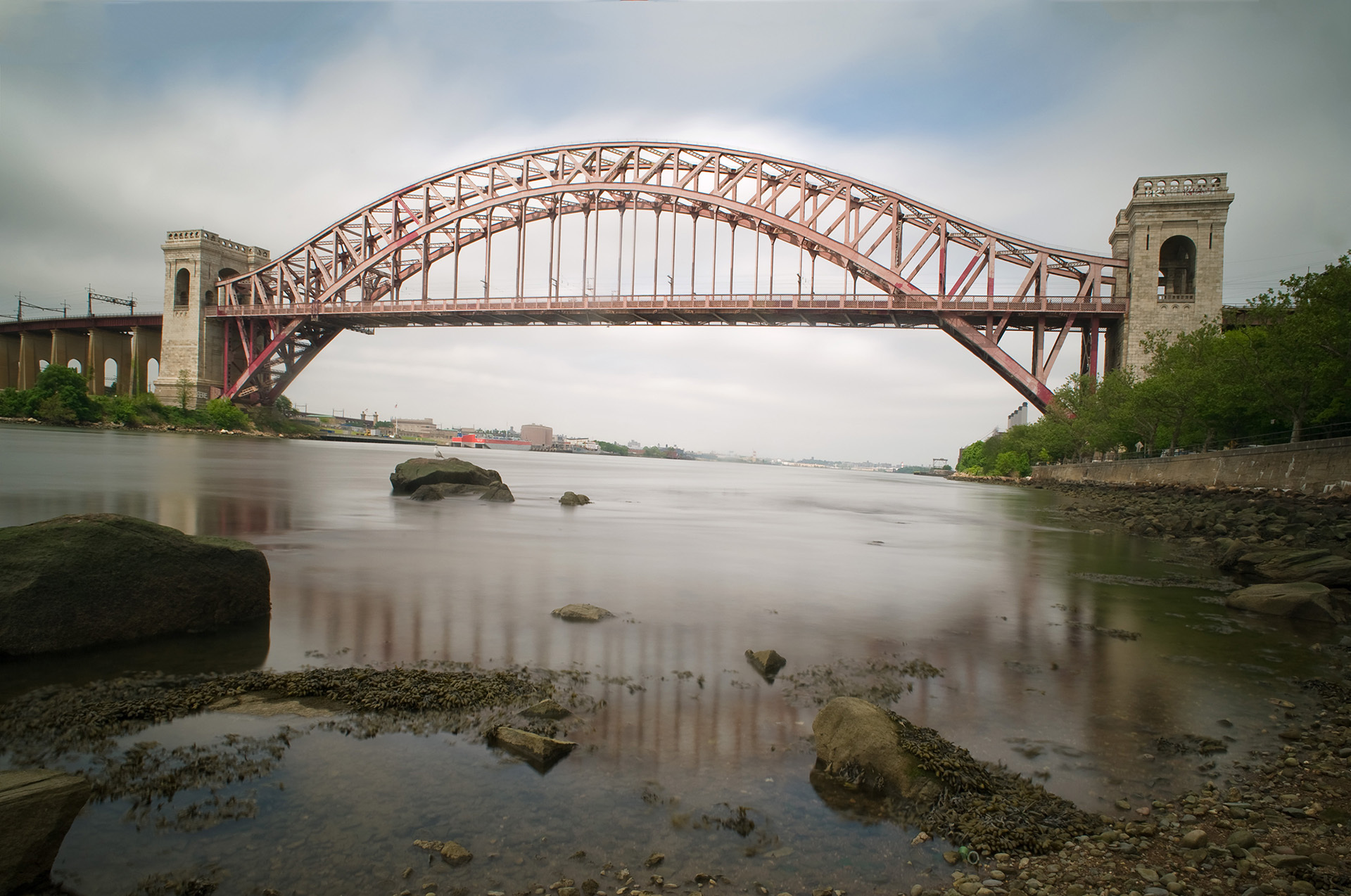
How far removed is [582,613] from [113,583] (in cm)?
373

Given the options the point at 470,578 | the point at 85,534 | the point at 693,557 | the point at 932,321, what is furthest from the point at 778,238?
the point at 85,534

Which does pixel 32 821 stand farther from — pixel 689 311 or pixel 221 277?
pixel 221 277

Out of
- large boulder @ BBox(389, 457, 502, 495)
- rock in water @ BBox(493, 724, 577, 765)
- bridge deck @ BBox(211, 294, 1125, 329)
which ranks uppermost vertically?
bridge deck @ BBox(211, 294, 1125, 329)

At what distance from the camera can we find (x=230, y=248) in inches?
2655

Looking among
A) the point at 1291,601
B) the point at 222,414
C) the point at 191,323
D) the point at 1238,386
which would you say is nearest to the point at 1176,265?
the point at 1238,386

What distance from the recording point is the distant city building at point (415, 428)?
173 m

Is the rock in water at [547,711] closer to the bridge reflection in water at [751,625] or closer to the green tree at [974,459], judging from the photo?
the bridge reflection in water at [751,625]

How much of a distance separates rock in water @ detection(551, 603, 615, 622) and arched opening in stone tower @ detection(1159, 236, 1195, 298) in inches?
1838

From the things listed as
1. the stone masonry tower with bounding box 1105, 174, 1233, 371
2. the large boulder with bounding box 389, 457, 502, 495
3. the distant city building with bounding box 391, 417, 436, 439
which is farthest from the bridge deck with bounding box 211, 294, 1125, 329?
the distant city building with bounding box 391, 417, 436, 439

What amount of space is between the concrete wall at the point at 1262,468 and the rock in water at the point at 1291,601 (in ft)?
49.2

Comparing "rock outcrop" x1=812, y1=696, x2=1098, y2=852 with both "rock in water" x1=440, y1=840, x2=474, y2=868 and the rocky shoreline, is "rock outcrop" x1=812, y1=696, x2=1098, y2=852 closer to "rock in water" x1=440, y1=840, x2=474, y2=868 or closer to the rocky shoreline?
the rocky shoreline

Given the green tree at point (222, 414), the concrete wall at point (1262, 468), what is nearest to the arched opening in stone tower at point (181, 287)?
the green tree at point (222, 414)

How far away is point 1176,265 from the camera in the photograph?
42.9 meters

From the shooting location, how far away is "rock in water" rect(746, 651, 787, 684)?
17.5ft
